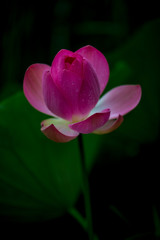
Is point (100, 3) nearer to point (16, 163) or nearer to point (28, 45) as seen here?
point (28, 45)

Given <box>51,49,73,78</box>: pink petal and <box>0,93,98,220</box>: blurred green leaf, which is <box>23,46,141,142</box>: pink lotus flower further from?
<box>0,93,98,220</box>: blurred green leaf

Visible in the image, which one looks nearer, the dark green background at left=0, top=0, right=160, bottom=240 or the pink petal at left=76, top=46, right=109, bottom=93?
the pink petal at left=76, top=46, right=109, bottom=93

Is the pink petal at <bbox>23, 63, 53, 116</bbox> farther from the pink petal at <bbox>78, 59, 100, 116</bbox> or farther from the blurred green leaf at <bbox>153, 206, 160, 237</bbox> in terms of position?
the blurred green leaf at <bbox>153, 206, 160, 237</bbox>

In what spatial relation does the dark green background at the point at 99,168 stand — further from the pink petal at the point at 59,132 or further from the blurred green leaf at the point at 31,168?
the pink petal at the point at 59,132

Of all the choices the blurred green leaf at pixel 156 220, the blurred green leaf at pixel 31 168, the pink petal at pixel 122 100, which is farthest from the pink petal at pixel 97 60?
the blurred green leaf at pixel 156 220

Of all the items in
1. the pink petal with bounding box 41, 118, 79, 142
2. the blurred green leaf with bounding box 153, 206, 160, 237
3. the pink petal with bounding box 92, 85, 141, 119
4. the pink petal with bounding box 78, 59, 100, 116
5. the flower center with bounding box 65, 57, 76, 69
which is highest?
the flower center with bounding box 65, 57, 76, 69

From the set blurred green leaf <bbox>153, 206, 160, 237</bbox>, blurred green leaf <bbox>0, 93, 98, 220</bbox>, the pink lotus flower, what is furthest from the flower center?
blurred green leaf <bbox>153, 206, 160, 237</bbox>

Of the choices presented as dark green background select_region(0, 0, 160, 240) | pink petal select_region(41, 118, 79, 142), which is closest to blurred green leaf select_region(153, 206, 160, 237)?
dark green background select_region(0, 0, 160, 240)

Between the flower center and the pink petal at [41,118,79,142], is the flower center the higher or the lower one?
the higher one
